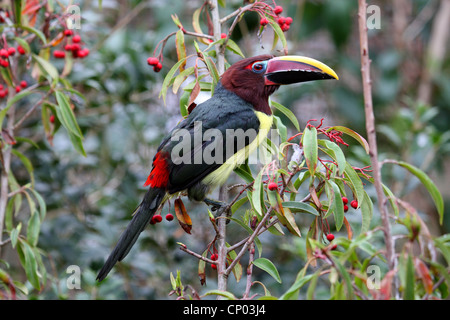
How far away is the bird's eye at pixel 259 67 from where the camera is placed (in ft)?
8.89

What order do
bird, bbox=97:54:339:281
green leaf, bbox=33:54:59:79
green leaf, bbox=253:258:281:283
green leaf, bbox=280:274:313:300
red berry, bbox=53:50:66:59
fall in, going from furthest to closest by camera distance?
red berry, bbox=53:50:66:59
green leaf, bbox=33:54:59:79
bird, bbox=97:54:339:281
green leaf, bbox=253:258:281:283
green leaf, bbox=280:274:313:300

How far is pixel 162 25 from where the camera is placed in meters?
4.18

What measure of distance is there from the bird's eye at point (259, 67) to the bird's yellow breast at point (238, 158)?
9.0 inches

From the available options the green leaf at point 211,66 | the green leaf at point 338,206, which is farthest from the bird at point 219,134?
the green leaf at point 338,206

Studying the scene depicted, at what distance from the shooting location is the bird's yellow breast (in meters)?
2.52

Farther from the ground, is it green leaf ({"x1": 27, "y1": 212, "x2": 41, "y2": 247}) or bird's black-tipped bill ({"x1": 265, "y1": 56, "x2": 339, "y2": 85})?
bird's black-tipped bill ({"x1": 265, "y1": 56, "x2": 339, "y2": 85})

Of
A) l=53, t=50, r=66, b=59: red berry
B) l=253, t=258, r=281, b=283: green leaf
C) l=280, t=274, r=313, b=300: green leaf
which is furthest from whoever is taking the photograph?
l=53, t=50, r=66, b=59: red berry

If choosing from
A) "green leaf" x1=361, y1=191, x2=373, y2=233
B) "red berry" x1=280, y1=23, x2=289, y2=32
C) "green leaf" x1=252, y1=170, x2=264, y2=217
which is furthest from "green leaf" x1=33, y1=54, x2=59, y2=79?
"green leaf" x1=361, y1=191, x2=373, y2=233

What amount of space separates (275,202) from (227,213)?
1.78 feet

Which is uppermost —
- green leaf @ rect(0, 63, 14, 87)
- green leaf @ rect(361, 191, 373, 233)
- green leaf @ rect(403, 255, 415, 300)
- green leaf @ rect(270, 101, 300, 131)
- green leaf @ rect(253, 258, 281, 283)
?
green leaf @ rect(0, 63, 14, 87)

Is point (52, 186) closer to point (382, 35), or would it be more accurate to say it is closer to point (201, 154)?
point (201, 154)

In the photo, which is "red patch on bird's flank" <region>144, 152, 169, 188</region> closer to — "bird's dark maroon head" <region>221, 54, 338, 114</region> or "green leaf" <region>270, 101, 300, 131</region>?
"bird's dark maroon head" <region>221, 54, 338, 114</region>

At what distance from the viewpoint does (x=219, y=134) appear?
256 centimetres
